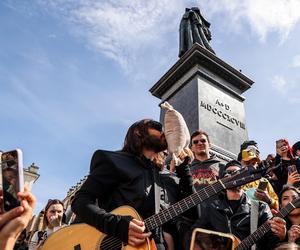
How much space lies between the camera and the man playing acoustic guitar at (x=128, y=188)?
2.72 m

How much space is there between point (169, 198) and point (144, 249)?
0.60 m

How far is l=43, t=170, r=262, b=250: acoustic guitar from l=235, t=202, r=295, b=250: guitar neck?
0.90m

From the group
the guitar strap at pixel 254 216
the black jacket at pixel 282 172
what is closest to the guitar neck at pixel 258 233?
the guitar strap at pixel 254 216

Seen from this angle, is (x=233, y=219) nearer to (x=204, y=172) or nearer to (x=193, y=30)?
(x=204, y=172)

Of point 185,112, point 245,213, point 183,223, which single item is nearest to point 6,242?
point 183,223

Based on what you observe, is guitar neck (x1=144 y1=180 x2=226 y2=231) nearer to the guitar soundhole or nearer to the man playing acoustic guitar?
the man playing acoustic guitar

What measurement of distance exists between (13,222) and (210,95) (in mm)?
9583

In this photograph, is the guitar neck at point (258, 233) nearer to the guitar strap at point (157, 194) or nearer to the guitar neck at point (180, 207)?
the guitar neck at point (180, 207)

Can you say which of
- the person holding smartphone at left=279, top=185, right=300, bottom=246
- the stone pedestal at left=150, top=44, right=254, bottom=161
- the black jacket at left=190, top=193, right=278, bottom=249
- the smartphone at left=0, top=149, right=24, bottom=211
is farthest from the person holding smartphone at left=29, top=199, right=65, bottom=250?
the stone pedestal at left=150, top=44, right=254, bottom=161

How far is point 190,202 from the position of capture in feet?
9.88

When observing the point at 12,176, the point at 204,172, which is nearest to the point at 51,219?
the point at 204,172

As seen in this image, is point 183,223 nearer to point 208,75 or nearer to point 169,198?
point 169,198

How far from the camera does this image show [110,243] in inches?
110

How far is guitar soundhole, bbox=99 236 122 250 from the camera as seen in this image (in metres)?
2.76
